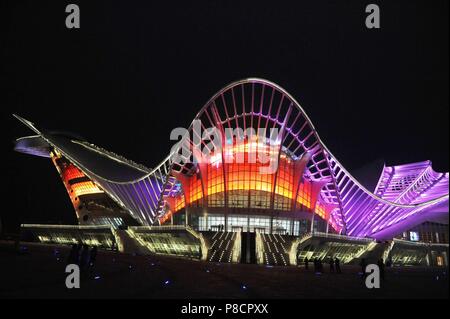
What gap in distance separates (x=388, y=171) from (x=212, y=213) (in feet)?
113

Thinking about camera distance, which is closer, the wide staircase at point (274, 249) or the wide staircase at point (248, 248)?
the wide staircase at point (248, 248)

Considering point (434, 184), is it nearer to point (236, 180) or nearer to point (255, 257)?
point (236, 180)

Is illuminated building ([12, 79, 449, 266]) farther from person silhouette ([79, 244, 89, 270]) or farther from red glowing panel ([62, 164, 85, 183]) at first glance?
person silhouette ([79, 244, 89, 270])

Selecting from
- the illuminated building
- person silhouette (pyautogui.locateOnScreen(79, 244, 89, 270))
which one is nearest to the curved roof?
the illuminated building

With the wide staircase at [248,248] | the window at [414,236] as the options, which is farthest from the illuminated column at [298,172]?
the window at [414,236]

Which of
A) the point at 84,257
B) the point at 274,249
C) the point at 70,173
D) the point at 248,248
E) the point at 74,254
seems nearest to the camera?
the point at 74,254

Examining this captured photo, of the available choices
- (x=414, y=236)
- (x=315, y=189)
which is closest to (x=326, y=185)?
(x=315, y=189)

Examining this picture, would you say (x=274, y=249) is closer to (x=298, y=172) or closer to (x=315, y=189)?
(x=298, y=172)

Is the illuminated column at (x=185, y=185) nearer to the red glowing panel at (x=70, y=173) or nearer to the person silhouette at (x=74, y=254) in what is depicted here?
the red glowing panel at (x=70, y=173)

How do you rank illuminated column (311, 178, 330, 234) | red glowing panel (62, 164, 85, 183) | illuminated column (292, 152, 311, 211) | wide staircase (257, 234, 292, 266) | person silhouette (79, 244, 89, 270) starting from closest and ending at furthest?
person silhouette (79, 244, 89, 270), wide staircase (257, 234, 292, 266), illuminated column (292, 152, 311, 211), illuminated column (311, 178, 330, 234), red glowing panel (62, 164, 85, 183)

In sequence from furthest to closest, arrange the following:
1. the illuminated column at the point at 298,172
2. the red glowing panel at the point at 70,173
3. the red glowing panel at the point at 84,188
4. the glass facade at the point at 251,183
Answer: the red glowing panel at the point at 70,173 < the red glowing panel at the point at 84,188 < the glass facade at the point at 251,183 < the illuminated column at the point at 298,172

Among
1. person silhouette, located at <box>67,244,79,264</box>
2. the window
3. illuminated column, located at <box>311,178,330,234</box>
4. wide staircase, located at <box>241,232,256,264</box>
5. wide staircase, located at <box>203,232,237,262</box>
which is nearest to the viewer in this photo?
person silhouette, located at <box>67,244,79,264</box>
